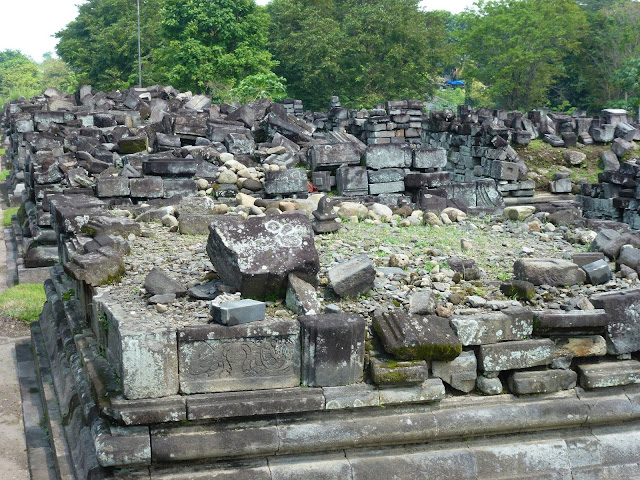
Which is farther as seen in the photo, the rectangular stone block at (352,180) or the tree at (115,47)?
the tree at (115,47)

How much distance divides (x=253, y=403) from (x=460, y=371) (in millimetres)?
1402

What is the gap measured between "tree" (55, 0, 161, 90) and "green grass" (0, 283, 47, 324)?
3162 cm

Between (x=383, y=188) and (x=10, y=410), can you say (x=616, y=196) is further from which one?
(x=10, y=410)

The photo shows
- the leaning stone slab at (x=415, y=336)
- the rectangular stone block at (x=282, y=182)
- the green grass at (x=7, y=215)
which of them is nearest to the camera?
the leaning stone slab at (x=415, y=336)

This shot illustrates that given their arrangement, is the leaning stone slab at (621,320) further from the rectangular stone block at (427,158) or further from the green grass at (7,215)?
the green grass at (7,215)

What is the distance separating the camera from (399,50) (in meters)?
39.7

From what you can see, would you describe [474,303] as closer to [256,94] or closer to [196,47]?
[256,94]

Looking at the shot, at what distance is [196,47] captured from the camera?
3409cm

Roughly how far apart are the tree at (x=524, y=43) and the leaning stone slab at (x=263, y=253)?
37239mm

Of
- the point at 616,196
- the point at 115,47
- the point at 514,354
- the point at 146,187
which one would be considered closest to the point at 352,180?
the point at 146,187

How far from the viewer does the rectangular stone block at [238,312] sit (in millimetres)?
4488

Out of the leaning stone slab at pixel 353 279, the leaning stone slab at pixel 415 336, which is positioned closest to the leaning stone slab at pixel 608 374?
the leaning stone slab at pixel 415 336

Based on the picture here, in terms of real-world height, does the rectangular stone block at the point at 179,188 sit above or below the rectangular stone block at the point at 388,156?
below

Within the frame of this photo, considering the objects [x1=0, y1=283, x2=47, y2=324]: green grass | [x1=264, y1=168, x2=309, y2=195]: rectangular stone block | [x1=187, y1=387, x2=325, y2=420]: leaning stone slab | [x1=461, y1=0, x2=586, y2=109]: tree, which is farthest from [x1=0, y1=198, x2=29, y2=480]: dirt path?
[x1=461, y1=0, x2=586, y2=109]: tree
